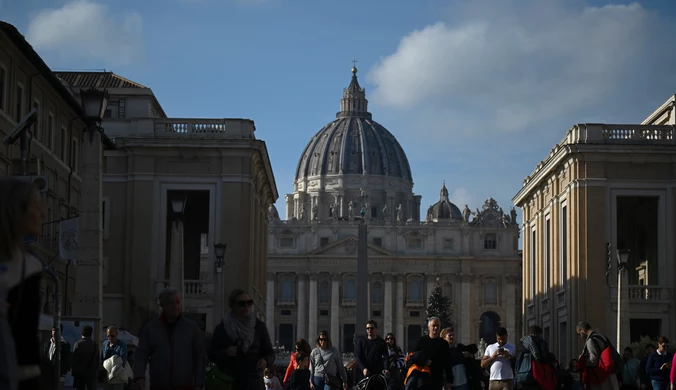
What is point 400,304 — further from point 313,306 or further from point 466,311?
point 313,306

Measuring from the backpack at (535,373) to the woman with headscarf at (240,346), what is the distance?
6.24 meters

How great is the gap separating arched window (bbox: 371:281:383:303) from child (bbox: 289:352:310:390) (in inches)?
4948

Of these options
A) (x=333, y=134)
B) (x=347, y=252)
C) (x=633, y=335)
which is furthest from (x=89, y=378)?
(x=333, y=134)

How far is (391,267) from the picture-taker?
145m

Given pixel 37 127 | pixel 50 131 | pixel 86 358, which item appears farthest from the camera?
pixel 50 131

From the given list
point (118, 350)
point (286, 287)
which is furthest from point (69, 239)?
point (286, 287)

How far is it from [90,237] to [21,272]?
47.3 ft

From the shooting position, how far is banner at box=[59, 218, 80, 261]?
68.5 ft

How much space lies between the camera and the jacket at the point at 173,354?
1163 cm

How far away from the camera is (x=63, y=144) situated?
143ft

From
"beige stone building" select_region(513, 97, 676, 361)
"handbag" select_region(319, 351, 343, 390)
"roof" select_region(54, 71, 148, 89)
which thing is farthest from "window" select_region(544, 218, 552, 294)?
"handbag" select_region(319, 351, 343, 390)

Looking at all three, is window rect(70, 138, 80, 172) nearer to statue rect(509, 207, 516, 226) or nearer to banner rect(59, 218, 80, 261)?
banner rect(59, 218, 80, 261)

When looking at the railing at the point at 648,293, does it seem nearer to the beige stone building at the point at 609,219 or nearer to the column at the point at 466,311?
the beige stone building at the point at 609,219

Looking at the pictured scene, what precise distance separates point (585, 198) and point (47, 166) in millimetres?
25327
